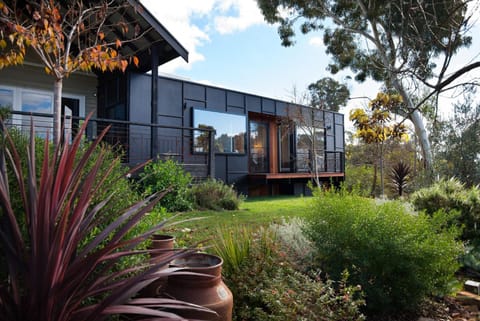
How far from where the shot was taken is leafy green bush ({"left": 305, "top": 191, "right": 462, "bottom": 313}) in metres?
2.49

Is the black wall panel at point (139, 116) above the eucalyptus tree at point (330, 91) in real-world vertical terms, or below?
below

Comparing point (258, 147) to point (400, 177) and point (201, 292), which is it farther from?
point (201, 292)

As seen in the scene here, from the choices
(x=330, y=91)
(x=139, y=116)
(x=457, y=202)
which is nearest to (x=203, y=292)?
(x=457, y=202)

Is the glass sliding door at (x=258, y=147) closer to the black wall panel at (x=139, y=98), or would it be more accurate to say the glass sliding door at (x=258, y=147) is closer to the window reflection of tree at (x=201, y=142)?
the window reflection of tree at (x=201, y=142)

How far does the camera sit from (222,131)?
10797 mm

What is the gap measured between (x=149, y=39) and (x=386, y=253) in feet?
23.7

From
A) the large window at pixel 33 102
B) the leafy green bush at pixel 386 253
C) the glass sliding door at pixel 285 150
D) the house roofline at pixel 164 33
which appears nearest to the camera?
the leafy green bush at pixel 386 253

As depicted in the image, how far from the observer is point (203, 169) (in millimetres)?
8633

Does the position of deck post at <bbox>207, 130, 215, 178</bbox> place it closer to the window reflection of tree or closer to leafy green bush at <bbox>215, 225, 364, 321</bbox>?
the window reflection of tree

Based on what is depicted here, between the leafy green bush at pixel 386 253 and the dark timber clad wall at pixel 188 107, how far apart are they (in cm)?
645

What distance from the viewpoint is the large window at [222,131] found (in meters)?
9.85

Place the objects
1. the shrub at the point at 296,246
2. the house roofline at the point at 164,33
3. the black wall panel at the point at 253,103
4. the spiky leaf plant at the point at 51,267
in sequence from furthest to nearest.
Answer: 1. the black wall panel at the point at 253,103
2. the house roofline at the point at 164,33
3. the shrub at the point at 296,246
4. the spiky leaf plant at the point at 51,267

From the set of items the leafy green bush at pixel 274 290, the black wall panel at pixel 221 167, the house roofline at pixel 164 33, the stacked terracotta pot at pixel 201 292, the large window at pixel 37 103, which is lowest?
the leafy green bush at pixel 274 290

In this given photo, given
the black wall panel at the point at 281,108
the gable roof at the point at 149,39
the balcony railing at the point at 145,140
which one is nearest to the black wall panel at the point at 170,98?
the balcony railing at the point at 145,140
